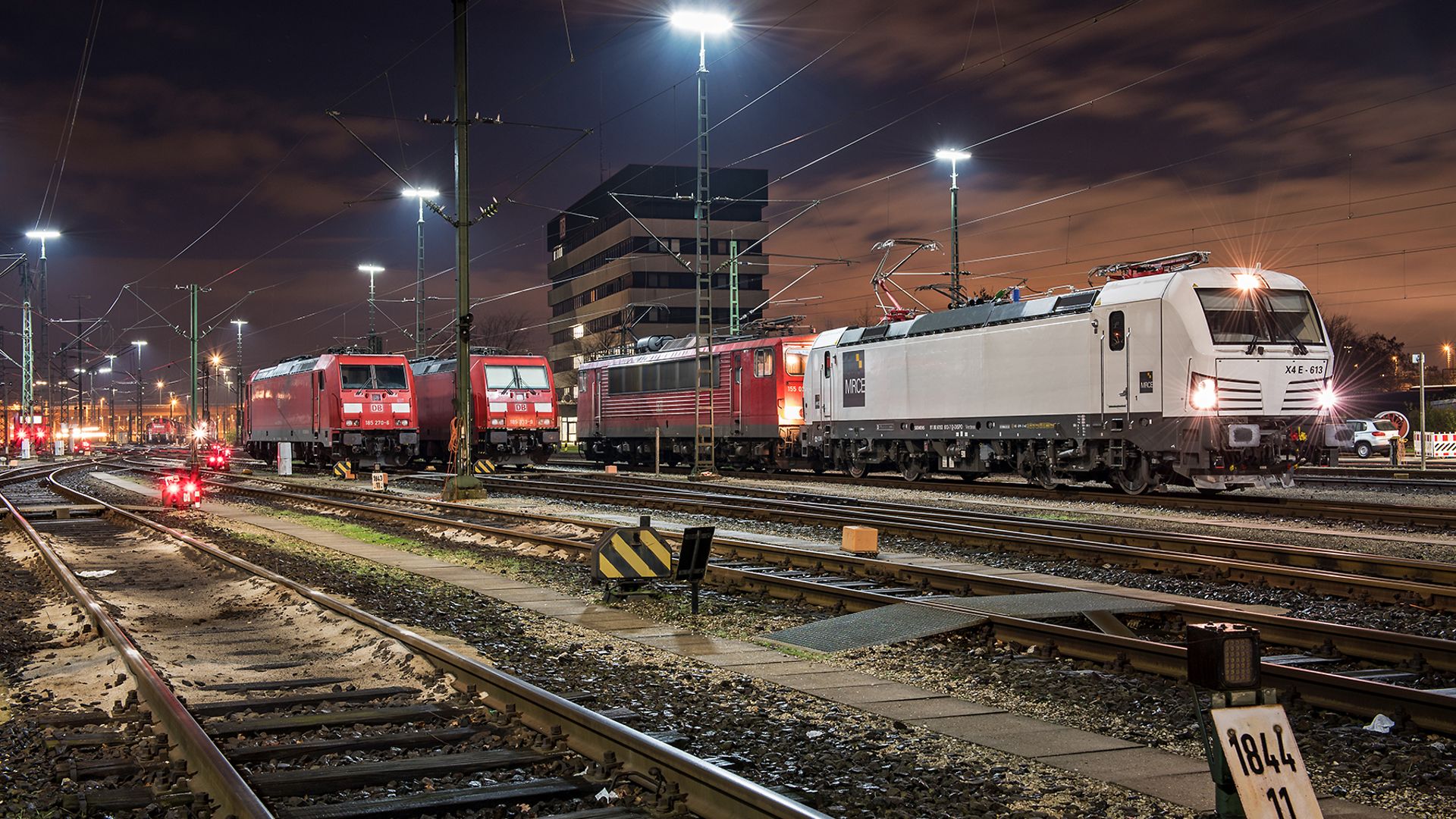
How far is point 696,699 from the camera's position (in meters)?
7.12

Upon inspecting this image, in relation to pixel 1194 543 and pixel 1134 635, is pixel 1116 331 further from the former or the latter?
pixel 1134 635

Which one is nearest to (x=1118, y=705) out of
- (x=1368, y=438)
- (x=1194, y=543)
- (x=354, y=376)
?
(x=1194, y=543)

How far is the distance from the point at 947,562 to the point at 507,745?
804 cm

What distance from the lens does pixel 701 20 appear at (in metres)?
26.8

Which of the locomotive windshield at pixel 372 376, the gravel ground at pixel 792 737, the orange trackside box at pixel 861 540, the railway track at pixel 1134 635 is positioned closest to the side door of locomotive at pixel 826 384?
the locomotive windshield at pixel 372 376

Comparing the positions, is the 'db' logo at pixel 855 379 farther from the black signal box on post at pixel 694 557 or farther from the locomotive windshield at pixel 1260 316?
the black signal box on post at pixel 694 557

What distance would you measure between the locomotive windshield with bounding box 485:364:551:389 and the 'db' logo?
13.9 m

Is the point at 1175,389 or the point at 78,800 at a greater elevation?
the point at 1175,389

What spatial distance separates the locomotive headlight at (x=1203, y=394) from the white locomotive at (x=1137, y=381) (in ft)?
0.06

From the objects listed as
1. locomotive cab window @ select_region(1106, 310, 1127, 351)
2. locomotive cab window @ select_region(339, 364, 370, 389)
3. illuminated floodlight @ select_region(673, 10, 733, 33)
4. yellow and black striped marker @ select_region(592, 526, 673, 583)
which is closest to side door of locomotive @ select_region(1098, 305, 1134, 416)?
locomotive cab window @ select_region(1106, 310, 1127, 351)

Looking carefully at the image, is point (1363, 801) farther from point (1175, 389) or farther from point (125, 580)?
point (1175, 389)

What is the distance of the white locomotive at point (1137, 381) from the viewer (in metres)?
19.4

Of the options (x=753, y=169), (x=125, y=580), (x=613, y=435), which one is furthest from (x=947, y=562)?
(x=753, y=169)

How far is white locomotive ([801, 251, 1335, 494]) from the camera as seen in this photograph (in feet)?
63.6
